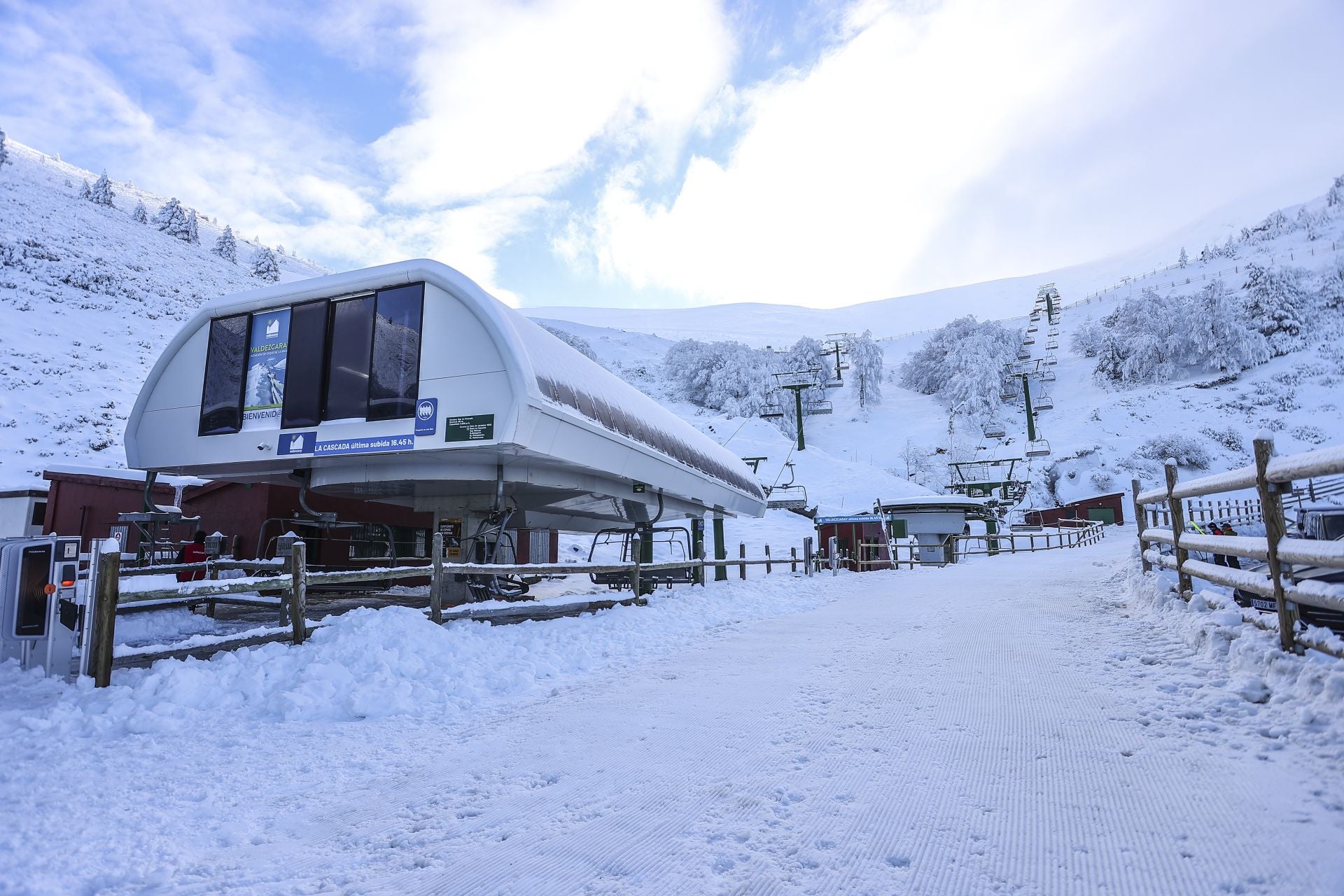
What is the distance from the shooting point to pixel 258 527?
16.2 meters

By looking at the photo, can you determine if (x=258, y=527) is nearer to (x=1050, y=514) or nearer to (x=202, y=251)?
(x=1050, y=514)

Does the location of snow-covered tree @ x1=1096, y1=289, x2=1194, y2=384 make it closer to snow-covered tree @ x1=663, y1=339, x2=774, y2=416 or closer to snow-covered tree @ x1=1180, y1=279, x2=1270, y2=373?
snow-covered tree @ x1=1180, y1=279, x2=1270, y2=373

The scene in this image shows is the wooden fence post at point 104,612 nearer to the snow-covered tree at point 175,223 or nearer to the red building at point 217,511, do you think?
the red building at point 217,511

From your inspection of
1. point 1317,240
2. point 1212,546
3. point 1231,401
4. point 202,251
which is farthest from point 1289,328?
point 202,251

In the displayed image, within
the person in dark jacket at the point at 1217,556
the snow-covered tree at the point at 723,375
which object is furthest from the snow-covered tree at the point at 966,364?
the person in dark jacket at the point at 1217,556

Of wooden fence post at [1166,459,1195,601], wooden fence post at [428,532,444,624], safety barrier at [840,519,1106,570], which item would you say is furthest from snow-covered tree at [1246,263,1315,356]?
wooden fence post at [428,532,444,624]

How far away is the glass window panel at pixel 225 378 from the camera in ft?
38.8

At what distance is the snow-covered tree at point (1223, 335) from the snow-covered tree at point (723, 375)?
42093 mm

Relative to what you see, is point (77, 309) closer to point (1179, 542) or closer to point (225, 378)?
point (225, 378)

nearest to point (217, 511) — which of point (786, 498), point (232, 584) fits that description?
point (232, 584)

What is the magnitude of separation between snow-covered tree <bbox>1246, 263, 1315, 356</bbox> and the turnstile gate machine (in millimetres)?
87928

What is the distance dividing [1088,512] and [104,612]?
5367 centimetres

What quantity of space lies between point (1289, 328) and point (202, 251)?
128064 millimetres

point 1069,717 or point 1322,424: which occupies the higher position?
point 1322,424
